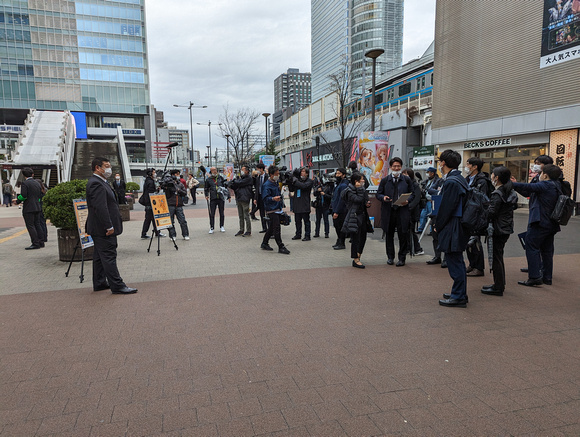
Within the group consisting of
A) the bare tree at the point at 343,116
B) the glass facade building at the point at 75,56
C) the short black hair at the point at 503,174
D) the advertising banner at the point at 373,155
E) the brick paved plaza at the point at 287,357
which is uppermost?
the glass facade building at the point at 75,56

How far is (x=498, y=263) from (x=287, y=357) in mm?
3429

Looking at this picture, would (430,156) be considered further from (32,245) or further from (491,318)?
(32,245)

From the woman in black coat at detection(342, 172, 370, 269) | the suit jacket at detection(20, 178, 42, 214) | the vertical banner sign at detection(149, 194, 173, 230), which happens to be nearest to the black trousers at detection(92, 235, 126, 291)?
the vertical banner sign at detection(149, 194, 173, 230)

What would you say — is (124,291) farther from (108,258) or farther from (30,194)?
(30,194)

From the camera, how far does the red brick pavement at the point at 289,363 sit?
8.66 feet

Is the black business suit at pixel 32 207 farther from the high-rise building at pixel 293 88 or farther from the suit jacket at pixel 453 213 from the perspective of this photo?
the high-rise building at pixel 293 88

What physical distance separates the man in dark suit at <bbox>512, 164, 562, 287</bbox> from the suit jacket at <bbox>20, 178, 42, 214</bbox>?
996 cm

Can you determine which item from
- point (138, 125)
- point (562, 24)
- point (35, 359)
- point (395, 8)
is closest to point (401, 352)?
point (35, 359)

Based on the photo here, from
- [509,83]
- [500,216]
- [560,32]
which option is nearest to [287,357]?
[500,216]

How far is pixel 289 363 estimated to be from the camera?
3.43 metres

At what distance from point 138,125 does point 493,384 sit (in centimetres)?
8211

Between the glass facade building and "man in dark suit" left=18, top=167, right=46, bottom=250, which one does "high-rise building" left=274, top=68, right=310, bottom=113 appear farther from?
"man in dark suit" left=18, top=167, right=46, bottom=250

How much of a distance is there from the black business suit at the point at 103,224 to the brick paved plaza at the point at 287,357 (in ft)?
1.16

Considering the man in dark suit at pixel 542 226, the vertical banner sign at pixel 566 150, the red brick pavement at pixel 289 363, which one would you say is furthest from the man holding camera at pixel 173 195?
the vertical banner sign at pixel 566 150
